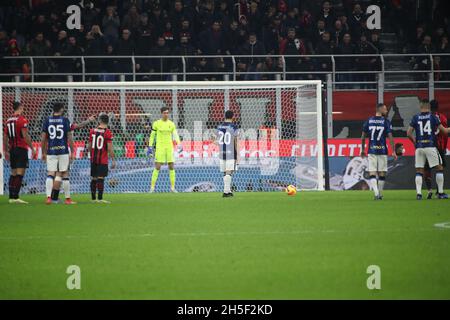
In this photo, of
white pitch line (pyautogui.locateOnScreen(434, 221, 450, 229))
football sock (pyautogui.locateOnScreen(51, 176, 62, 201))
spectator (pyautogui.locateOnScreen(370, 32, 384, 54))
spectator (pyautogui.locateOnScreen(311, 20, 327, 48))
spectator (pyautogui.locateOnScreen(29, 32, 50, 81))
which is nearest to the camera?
white pitch line (pyautogui.locateOnScreen(434, 221, 450, 229))

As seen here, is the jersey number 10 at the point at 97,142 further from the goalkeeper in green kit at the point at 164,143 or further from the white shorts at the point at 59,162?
Answer: the goalkeeper in green kit at the point at 164,143

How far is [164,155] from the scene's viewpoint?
74.2ft

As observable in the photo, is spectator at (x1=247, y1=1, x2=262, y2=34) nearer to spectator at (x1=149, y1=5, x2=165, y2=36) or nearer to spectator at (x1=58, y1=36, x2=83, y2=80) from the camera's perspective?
spectator at (x1=149, y1=5, x2=165, y2=36)

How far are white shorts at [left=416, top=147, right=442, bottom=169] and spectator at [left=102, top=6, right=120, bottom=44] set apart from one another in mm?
11332

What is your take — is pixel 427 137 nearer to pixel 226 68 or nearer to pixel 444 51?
pixel 226 68

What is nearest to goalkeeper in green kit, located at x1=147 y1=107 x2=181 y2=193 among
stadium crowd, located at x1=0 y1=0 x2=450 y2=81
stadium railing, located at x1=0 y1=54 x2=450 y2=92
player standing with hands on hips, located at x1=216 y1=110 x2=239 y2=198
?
stadium railing, located at x1=0 y1=54 x2=450 y2=92

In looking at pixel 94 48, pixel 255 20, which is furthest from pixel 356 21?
pixel 94 48

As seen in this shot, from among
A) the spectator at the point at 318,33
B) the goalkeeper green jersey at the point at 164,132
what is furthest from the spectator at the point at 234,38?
the goalkeeper green jersey at the point at 164,132

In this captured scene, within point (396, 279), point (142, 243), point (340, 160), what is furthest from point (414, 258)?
point (340, 160)

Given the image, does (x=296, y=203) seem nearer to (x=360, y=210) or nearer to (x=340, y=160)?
(x=360, y=210)

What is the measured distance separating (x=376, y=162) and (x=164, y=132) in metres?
6.35

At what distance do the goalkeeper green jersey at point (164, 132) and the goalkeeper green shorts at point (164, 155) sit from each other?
0.34ft

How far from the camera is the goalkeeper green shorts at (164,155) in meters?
22.5

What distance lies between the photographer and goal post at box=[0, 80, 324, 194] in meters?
23.4
